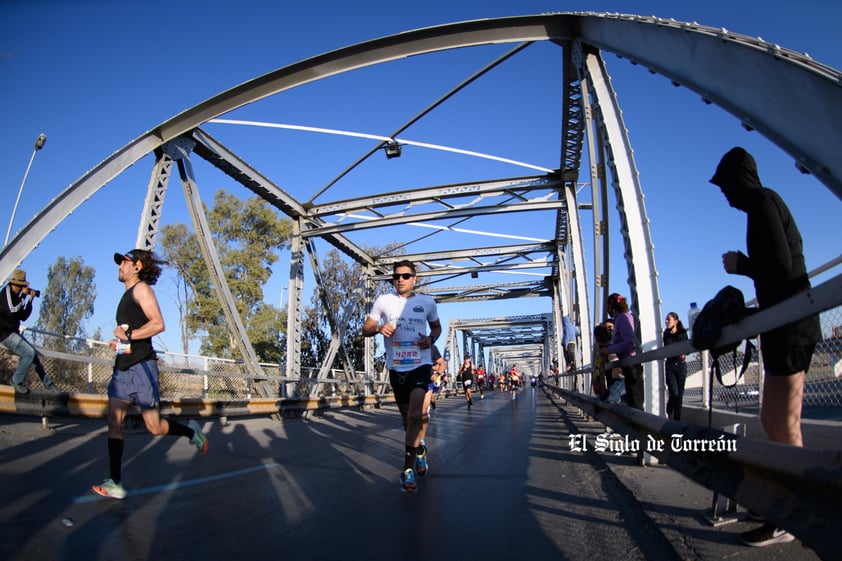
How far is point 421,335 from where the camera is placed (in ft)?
15.2

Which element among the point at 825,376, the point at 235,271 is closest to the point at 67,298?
the point at 235,271

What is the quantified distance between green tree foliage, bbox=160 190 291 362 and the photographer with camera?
63.6 ft

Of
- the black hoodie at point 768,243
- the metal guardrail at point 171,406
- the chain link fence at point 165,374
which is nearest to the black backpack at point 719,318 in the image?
the black hoodie at point 768,243

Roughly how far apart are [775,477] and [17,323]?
7.99 metres

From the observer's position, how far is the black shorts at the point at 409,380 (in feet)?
14.8

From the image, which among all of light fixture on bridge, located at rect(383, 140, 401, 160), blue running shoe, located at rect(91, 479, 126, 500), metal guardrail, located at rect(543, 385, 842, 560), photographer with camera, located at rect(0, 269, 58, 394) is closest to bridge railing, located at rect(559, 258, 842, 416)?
metal guardrail, located at rect(543, 385, 842, 560)

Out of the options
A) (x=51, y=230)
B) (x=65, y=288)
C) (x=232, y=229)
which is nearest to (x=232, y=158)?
(x=51, y=230)

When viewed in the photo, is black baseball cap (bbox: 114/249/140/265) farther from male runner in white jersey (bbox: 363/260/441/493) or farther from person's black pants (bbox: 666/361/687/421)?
person's black pants (bbox: 666/361/687/421)

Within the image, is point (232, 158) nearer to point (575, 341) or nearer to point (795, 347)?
point (575, 341)

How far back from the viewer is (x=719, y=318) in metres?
2.37

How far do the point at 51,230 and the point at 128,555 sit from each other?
6707 millimetres

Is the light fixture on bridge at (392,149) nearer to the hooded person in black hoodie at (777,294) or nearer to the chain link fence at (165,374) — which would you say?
the chain link fence at (165,374)

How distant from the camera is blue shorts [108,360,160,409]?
12.2ft

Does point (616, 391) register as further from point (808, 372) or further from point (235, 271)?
point (235, 271)
